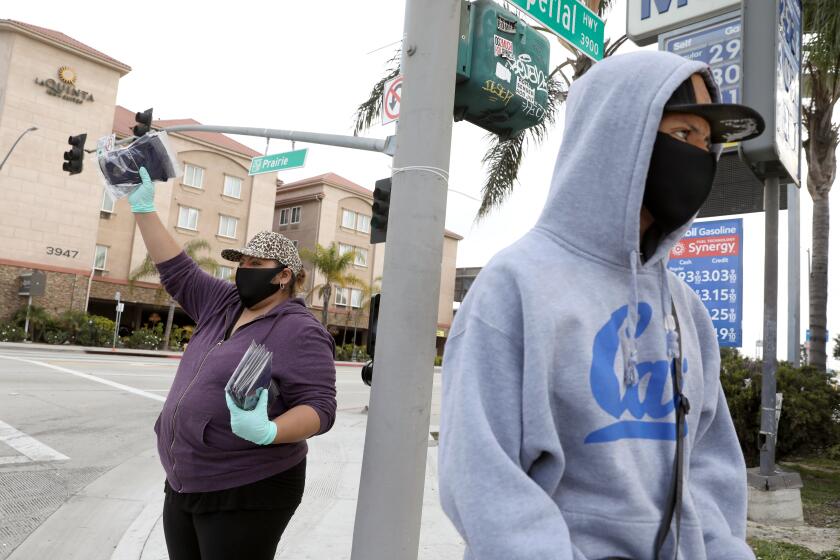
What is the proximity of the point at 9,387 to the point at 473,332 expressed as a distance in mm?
13333

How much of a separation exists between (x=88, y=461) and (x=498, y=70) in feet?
22.2

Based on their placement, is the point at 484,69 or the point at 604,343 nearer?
the point at 604,343

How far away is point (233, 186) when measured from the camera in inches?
1607

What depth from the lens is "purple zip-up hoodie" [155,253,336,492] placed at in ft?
8.48

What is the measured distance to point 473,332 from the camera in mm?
1334

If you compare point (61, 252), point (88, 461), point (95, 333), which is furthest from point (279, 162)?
point (61, 252)

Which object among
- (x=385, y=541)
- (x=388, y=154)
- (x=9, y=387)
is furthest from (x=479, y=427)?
(x=9, y=387)

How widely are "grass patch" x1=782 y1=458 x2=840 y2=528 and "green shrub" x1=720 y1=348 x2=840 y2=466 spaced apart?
19cm

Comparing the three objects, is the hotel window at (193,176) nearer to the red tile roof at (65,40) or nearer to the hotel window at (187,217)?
the hotel window at (187,217)

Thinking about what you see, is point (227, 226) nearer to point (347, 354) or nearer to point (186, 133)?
point (186, 133)

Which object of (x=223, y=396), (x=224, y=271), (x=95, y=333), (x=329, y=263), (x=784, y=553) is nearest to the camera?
(x=223, y=396)

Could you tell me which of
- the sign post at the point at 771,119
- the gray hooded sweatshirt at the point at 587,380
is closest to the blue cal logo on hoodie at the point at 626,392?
the gray hooded sweatshirt at the point at 587,380

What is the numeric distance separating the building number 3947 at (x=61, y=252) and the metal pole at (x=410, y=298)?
3416 cm

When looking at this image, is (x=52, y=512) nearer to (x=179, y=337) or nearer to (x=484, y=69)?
(x=484, y=69)
